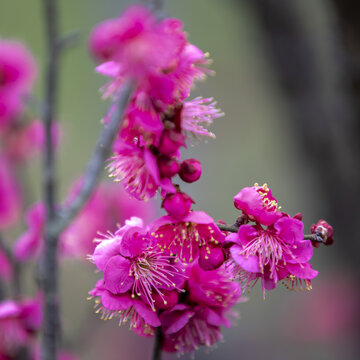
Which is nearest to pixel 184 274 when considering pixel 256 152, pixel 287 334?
pixel 287 334

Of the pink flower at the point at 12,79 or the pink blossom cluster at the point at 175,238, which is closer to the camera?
the pink blossom cluster at the point at 175,238

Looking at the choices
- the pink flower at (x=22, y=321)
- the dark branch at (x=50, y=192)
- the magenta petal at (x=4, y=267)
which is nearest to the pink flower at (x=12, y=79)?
the magenta petal at (x=4, y=267)

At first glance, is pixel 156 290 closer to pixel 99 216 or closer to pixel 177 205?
pixel 177 205

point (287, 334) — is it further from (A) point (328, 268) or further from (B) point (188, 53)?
(B) point (188, 53)

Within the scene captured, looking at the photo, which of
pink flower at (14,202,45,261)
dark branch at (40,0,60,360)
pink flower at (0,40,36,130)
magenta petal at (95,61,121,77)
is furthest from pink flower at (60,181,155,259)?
magenta petal at (95,61,121,77)

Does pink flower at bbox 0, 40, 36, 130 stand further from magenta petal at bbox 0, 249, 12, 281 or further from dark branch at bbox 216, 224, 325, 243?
dark branch at bbox 216, 224, 325, 243

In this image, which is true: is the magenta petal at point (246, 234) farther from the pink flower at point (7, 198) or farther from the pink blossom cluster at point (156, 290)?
the pink flower at point (7, 198)
